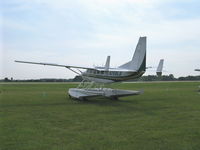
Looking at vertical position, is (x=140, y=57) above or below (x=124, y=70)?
above

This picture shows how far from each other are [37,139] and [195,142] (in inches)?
148

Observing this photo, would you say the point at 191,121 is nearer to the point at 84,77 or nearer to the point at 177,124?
the point at 177,124

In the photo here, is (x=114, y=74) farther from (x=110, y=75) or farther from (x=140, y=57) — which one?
(x=140, y=57)

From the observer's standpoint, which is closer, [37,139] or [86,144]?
[86,144]

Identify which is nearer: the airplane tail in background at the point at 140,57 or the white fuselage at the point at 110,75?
the airplane tail in background at the point at 140,57

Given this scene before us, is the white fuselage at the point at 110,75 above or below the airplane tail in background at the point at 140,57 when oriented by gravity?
below

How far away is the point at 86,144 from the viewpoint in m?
5.80

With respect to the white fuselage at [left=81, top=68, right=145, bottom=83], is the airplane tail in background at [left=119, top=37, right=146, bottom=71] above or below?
above

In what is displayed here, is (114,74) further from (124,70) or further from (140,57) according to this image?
(140,57)

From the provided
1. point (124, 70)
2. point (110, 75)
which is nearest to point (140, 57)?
point (124, 70)

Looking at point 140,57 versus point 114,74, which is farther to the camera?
point 114,74

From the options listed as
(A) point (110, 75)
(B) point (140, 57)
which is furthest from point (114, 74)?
(B) point (140, 57)

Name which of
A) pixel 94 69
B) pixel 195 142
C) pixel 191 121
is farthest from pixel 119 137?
pixel 94 69

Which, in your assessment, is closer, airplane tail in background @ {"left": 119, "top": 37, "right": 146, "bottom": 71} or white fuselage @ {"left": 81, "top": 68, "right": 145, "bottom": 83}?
airplane tail in background @ {"left": 119, "top": 37, "right": 146, "bottom": 71}
